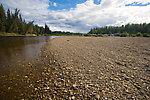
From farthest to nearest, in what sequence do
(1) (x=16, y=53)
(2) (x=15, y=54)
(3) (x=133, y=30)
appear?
(3) (x=133, y=30), (1) (x=16, y=53), (2) (x=15, y=54)

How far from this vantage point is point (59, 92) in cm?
287

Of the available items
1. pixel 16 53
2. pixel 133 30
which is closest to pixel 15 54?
pixel 16 53

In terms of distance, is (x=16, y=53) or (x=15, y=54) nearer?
(x=15, y=54)

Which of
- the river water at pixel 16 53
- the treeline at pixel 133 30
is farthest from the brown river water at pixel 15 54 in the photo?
the treeline at pixel 133 30

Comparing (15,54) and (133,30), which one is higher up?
(133,30)

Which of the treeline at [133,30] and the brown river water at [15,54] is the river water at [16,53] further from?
the treeline at [133,30]

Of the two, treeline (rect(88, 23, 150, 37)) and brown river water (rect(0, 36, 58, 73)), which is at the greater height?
treeline (rect(88, 23, 150, 37))

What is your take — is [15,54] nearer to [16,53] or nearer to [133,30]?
[16,53]

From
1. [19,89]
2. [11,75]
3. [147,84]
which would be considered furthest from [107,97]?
[11,75]

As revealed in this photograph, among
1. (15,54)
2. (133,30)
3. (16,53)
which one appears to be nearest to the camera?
(15,54)

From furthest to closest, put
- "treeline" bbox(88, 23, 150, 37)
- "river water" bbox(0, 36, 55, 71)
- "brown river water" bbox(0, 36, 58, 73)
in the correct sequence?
"treeline" bbox(88, 23, 150, 37)
"river water" bbox(0, 36, 55, 71)
"brown river water" bbox(0, 36, 58, 73)

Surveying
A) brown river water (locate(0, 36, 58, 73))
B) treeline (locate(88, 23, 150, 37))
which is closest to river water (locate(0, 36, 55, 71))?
brown river water (locate(0, 36, 58, 73))

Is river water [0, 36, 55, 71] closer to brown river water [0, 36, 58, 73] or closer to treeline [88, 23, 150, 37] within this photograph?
brown river water [0, 36, 58, 73]

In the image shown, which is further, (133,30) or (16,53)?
(133,30)
